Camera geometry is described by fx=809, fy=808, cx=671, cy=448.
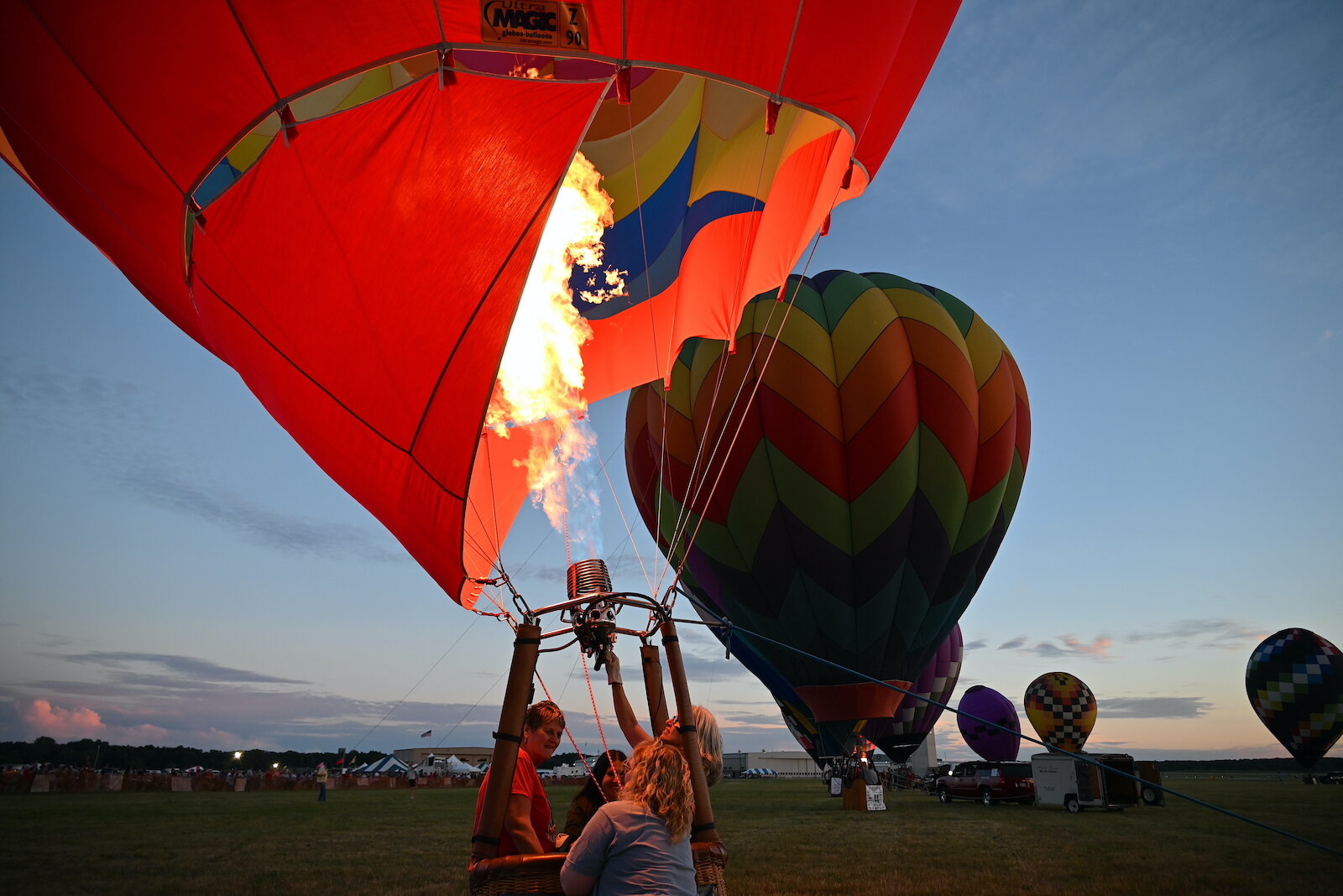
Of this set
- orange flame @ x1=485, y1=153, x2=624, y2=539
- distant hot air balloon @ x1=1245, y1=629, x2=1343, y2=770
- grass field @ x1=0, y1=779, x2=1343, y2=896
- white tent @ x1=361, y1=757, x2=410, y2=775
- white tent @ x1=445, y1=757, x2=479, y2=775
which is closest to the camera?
orange flame @ x1=485, y1=153, x2=624, y2=539

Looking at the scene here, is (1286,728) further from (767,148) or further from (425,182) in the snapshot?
(425,182)

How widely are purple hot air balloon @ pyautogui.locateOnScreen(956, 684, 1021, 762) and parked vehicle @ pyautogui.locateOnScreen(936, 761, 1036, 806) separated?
7240 mm

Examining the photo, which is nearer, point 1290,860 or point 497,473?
point 497,473

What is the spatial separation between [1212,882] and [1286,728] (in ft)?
69.9

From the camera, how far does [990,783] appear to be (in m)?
16.1

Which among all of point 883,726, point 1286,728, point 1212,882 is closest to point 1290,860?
point 1212,882

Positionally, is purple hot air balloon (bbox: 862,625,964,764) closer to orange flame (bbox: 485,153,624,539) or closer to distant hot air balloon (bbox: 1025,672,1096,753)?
distant hot air balloon (bbox: 1025,672,1096,753)

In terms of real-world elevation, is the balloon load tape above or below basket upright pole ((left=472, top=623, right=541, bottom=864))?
above

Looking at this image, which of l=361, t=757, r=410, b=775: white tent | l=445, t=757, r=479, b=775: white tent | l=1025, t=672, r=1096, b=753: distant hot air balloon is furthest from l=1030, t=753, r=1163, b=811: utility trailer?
l=445, t=757, r=479, b=775: white tent

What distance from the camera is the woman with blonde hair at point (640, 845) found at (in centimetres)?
180

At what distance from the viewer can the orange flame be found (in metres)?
4.59

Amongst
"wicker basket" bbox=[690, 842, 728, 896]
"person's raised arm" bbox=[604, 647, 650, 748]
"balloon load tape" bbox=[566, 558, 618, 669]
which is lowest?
"wicker basket" bbox=[690, 842, 728, 896]

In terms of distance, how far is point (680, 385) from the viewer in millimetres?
→ 10938

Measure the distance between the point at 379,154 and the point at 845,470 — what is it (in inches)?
325
